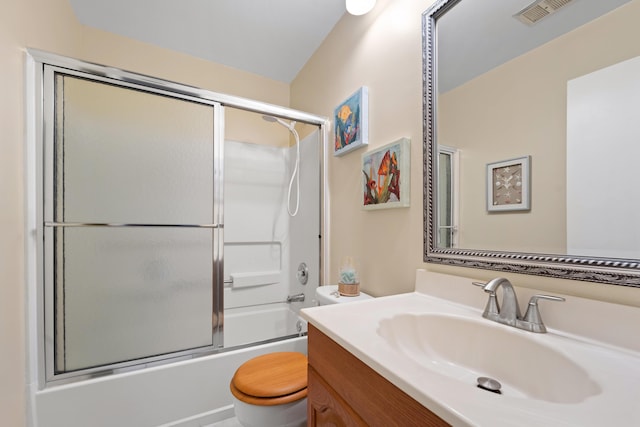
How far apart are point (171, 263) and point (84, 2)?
1.75 metres

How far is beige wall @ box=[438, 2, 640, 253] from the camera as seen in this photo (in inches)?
24.5

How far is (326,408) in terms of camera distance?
26.8 inches

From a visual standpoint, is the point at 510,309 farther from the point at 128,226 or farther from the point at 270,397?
the point at 128,226

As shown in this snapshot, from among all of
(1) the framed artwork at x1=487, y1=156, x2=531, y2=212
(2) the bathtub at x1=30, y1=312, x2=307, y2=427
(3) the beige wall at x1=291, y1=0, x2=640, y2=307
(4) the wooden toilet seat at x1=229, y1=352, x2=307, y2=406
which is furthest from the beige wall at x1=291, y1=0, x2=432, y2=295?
(2) the bathtub at x1=30, y1=312, x2=307, y2=427

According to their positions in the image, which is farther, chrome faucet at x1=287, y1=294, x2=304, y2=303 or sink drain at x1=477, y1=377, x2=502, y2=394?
chrome faucet at x1=287, y1=294, x2=304, y2=303

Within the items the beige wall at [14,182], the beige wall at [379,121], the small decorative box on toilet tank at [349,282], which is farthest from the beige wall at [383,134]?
the beige wall at [14,182]

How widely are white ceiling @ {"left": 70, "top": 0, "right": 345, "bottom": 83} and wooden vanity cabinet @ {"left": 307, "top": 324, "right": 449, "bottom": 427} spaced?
189 cm

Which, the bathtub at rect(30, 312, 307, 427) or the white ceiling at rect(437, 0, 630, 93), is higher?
the white ceiling at rect(437, 0, 630, 93)

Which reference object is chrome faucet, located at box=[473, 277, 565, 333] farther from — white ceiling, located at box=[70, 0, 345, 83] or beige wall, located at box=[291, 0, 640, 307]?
white ceiling, located at box=[70, 0, 345, 83]

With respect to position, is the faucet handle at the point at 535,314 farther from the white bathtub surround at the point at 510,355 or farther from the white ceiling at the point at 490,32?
the white ceiling at the point at 490,32

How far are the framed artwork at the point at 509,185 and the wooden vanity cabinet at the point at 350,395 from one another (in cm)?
64

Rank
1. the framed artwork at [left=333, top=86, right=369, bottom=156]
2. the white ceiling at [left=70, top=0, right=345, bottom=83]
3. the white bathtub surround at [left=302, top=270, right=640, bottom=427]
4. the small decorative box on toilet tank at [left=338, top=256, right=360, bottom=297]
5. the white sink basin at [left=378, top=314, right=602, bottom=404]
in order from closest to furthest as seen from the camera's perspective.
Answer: the white bathtub surround at [left=302, top=270, right=640, bottom=427]
the white sink basin at [left=378, top=314, right=602, bottom=404]
the small decorative box on toilet tank at [left=338, top=256, right=360, bottom=297]
the framed artwork at [left=333, top=86, right=369, bottom=156]
the white ceiling at [left=70, top=0, right=345, bottom=83]

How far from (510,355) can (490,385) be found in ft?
0.29

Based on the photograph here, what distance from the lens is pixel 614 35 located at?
594mm
